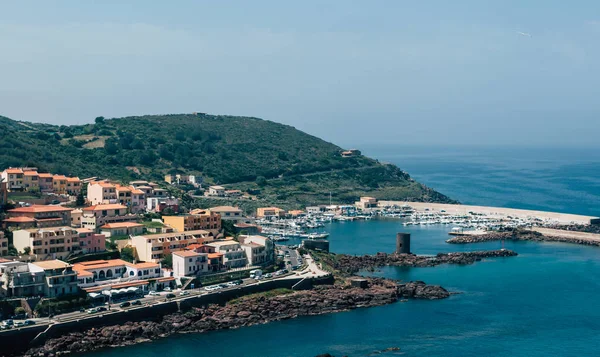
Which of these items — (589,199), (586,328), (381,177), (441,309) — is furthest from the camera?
(381,177)

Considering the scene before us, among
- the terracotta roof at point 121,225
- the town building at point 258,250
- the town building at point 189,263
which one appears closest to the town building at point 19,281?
the town building at point 189,263

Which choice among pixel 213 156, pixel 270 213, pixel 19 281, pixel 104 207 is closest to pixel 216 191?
pixel 270 213

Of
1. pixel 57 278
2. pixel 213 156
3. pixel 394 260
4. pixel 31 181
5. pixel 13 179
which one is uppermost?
pixel 213 156

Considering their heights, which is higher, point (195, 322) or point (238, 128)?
point (238, 128)

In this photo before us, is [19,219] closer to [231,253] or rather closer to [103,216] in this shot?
[103,216]

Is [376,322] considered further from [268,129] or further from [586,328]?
[268,129]

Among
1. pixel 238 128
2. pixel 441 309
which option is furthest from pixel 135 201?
pixel 238 128
